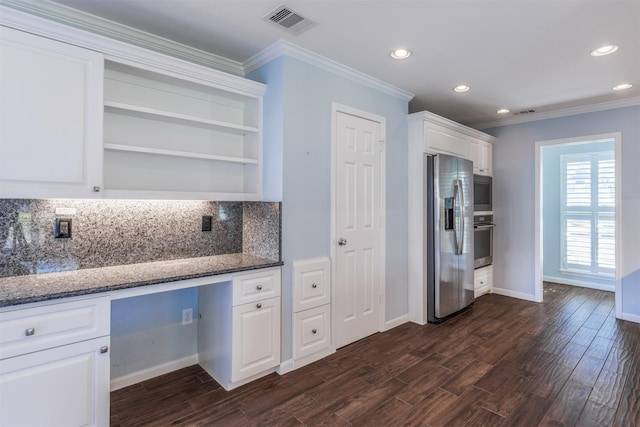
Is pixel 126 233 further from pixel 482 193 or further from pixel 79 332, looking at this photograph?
pixel 482 193

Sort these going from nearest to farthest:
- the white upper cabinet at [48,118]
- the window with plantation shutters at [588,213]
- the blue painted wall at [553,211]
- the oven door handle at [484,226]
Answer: the white upper cabinet at [48,118], the oven door handle at [484,226], the window with plantation shutters at [588,213], the blue painted wall at [553,211]

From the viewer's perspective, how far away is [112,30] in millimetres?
2234

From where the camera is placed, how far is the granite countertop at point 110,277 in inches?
63.5

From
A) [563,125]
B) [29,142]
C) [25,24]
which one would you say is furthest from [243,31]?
[563,125]

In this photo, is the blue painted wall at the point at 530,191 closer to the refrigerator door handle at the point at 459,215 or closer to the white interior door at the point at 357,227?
the refrigerator door handle at the point at 459,215

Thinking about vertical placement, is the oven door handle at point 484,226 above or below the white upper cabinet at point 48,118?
below

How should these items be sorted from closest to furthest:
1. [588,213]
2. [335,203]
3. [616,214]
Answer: [335,203] < [616,214] < [588,213]

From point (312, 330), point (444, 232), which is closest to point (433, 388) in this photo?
point (312, 330)

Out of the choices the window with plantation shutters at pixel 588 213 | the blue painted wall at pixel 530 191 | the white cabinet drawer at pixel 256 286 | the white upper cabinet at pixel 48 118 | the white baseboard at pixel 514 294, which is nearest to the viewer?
the white upper cabinet at pixel 48 118

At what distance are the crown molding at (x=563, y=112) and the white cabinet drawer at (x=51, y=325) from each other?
16.6 feet

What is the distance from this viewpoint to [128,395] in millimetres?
2252

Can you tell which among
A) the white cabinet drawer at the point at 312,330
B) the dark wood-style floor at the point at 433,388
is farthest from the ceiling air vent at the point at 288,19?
the dark wood-style floor at the point at 433,388

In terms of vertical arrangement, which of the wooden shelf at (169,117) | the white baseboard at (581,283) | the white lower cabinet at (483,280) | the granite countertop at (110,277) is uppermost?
the wooden shelf at (169,117)

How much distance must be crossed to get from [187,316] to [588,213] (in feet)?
19.3
